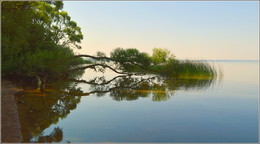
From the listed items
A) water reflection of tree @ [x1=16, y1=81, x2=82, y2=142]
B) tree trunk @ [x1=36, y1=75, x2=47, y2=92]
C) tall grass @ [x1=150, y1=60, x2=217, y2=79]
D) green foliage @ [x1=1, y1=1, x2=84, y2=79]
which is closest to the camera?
water reflection of tree @ [x1=16, y1=81, x2=82, y2=142]

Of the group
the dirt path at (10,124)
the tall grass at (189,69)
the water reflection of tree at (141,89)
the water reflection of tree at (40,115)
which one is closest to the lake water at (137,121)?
the water reflection of tree at (40,115)

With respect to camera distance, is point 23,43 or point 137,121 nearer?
point 137,121

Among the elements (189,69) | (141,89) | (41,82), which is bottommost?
(141,89)

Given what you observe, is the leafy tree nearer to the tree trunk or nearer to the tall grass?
the tree trunk

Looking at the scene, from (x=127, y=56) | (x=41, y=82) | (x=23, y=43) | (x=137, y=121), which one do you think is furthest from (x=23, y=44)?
(x=127, y=56)

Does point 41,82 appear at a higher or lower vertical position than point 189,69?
lower

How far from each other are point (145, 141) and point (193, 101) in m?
6.41

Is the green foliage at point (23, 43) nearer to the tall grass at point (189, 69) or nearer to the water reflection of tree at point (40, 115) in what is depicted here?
the water reflection of tree at point (40, 115)

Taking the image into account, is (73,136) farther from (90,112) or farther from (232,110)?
(232,110)

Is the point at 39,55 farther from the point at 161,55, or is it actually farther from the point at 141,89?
the point at 161,55

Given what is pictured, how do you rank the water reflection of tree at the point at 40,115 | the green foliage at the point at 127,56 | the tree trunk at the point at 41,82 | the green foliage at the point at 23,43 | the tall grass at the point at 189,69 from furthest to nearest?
the tall grass at the point at 189,69
the green foliage at the point at 127,56
the tree trunk at the point at 41,82
the green foliage at the point at 23,43
the water reflection of tree at the point at 40,115

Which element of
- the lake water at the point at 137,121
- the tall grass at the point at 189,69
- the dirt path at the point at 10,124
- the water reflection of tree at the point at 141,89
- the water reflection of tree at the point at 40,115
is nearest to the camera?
the dirt path at the point at 10,124

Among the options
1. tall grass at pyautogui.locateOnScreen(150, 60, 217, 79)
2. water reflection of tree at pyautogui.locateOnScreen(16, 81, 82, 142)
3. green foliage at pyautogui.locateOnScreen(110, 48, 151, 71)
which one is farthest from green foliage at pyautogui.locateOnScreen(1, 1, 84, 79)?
tall grass at pyautogui.locateOnScreen(150, 60, 217, 79)

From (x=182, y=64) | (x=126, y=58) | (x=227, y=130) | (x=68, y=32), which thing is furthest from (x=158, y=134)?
(x=68, y=32)
